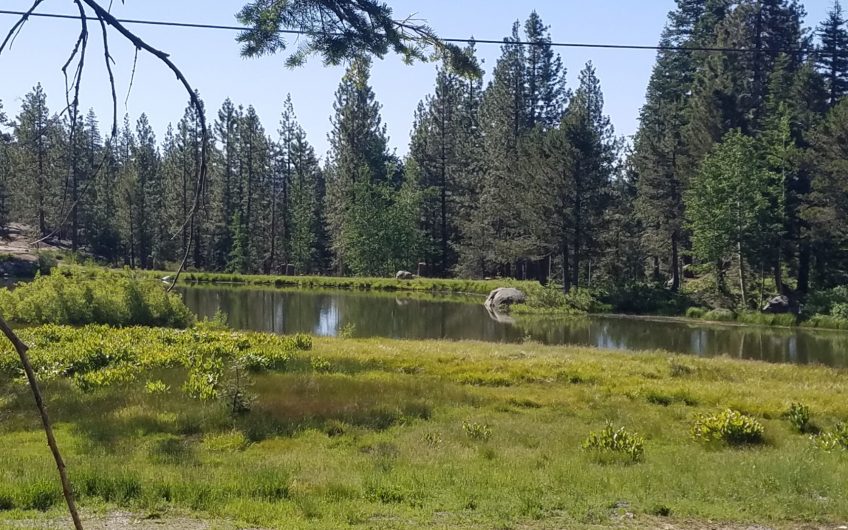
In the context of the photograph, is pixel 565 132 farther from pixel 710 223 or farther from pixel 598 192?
pixel 710 223

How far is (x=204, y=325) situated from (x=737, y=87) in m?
42.2

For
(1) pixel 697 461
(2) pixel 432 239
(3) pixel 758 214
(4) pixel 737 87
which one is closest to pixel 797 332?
(3) pixel 758 214

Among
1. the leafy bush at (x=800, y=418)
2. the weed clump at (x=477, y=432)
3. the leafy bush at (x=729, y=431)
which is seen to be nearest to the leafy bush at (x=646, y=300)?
the leafy bush at (x=800, y=418)

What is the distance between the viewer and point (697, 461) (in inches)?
349

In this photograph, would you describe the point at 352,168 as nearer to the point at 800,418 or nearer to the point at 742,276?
the point at 742,276

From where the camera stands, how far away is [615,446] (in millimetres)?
9266

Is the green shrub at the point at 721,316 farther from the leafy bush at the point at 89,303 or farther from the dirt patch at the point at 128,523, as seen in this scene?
the dirt patch at the point at 128,523

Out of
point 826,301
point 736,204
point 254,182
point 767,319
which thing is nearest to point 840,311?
point 826,301

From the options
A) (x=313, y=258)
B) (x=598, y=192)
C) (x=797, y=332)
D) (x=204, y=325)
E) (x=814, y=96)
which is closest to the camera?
(x=204, y=325)

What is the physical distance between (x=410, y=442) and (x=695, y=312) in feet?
119

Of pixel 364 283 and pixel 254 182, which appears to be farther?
pixel 254 182

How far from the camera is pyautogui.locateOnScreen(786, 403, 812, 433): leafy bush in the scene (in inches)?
461

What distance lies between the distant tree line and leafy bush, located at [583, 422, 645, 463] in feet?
78.7

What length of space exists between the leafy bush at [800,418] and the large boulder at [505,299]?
110ft
